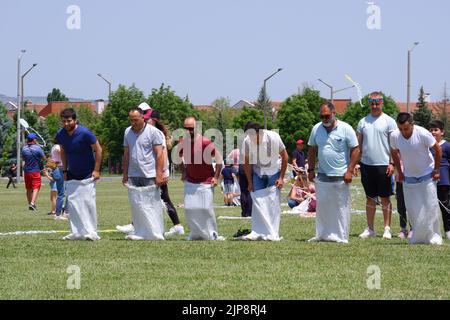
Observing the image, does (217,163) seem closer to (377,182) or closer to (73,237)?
(73,237)

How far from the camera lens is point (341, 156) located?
1405 centimetres

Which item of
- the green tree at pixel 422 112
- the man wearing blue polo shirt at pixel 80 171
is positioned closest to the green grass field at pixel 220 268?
the man wearing blue polo shirt at pixel 80 171

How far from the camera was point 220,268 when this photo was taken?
426 inches

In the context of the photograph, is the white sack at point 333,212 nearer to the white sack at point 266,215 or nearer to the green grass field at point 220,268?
the green grass field at point 220,268

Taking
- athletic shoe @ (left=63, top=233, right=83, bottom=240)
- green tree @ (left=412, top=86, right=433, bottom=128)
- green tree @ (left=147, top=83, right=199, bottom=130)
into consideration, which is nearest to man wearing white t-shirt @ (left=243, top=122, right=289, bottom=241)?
athletic shoe @ (left=63, top=233, right=83, bottom=240)

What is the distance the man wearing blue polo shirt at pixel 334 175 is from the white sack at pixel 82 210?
10.8 feet

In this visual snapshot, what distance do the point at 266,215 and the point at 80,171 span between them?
2886mm

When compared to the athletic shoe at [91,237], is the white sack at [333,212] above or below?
above

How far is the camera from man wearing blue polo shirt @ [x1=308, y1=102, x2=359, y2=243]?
1391cm

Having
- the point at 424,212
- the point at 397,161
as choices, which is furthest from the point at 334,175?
the point at 424,212

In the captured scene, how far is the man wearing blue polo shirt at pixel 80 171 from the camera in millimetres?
14430

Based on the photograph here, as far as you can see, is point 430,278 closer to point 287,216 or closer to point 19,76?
point 287,216
